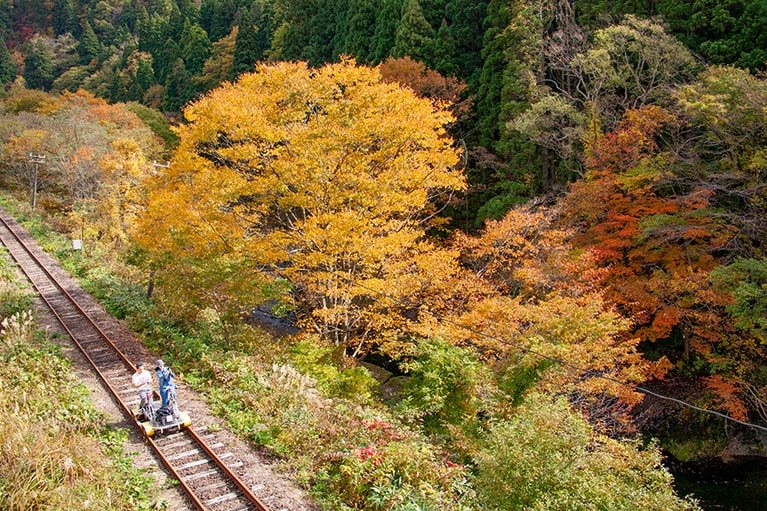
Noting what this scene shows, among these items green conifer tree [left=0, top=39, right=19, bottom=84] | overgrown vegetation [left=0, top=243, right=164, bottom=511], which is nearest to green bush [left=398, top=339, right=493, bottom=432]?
overgrown vegetation [left=0, top=243, right=164, bottom=511]

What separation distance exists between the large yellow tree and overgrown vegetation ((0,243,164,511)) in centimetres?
535

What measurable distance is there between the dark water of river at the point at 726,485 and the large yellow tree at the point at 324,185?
32.0ft

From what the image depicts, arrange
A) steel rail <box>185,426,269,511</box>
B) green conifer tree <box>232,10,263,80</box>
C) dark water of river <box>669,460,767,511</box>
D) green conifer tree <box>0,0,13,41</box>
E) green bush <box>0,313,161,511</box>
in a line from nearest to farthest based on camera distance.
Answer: green bush <box>0,313,161,511</box>, steel rail <box>185,426,269,511</box>, dark water of river <box>669,460,767,511</box>, green conifer tree <box>232,10,263,80</box>, green conifer tree <box>0,0,13,41</box>

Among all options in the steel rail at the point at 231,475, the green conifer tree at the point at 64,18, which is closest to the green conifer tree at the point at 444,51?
the steel rail at the point at 231,475

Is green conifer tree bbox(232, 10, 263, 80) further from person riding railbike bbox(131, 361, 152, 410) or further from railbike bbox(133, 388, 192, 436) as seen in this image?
railbike bbox(133, 388, 192, 436)

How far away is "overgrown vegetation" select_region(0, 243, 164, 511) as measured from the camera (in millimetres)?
8000

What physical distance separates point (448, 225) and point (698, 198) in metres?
13.2

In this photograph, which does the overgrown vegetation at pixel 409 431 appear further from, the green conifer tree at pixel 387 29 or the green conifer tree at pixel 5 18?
the green conifer tree at pixel 5 18

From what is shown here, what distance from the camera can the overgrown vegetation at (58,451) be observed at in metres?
8.00

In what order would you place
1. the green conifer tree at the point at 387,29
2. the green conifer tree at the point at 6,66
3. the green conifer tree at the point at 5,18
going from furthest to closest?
the green conifer tree at the point at 5,18
the green conifer tree at the point at 6,66
the green conifer tree at the point at 387,29

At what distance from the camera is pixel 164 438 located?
10523mm

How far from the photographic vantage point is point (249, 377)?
1323cm

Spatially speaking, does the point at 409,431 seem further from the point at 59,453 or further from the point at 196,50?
the point at 196,50

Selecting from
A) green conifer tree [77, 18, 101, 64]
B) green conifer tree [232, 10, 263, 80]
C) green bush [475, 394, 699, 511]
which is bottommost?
green conifer tree [77, 18, 101, 64]
